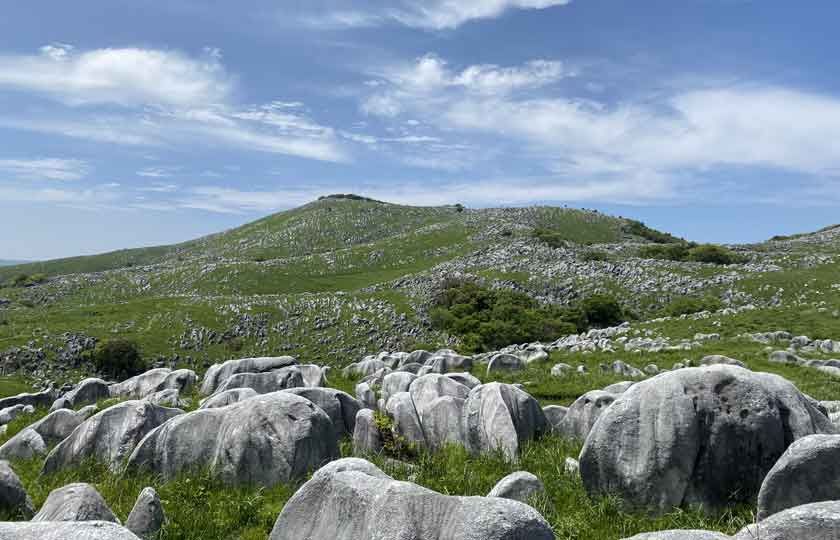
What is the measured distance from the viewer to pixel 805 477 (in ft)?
29.9

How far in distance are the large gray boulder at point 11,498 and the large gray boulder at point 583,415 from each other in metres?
14.0

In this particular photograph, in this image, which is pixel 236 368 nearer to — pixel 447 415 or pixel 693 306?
pixel 447 415

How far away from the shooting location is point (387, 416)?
57.7ft

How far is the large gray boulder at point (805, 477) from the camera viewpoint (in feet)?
29.7

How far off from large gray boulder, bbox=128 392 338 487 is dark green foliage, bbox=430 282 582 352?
40.3 m

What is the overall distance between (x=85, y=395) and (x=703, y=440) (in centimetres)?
3000

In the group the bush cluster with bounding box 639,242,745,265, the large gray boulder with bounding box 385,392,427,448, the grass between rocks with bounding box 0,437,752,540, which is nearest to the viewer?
the grass between rocks with bounding box 0,437,752,540

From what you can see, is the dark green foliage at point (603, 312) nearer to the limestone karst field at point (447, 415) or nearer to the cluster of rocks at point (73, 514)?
the limestone karst field at point (447, 415)

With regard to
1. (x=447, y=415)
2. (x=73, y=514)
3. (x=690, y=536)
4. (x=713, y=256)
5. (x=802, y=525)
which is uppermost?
(x=713, y=256)

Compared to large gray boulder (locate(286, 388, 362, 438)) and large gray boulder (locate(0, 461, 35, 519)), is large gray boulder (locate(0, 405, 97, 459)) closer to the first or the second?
large gray boulder (locate(0, 461, 35, 519))

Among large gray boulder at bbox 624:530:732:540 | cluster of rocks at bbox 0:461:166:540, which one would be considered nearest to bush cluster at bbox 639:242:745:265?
large gray boulder at bbox 624:530:732:540

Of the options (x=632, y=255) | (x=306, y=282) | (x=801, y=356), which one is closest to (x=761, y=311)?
(x=801, y=356)

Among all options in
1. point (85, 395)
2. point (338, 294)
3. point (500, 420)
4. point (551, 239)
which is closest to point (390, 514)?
point (500, 420)

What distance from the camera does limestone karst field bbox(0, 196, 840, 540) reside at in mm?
9328
